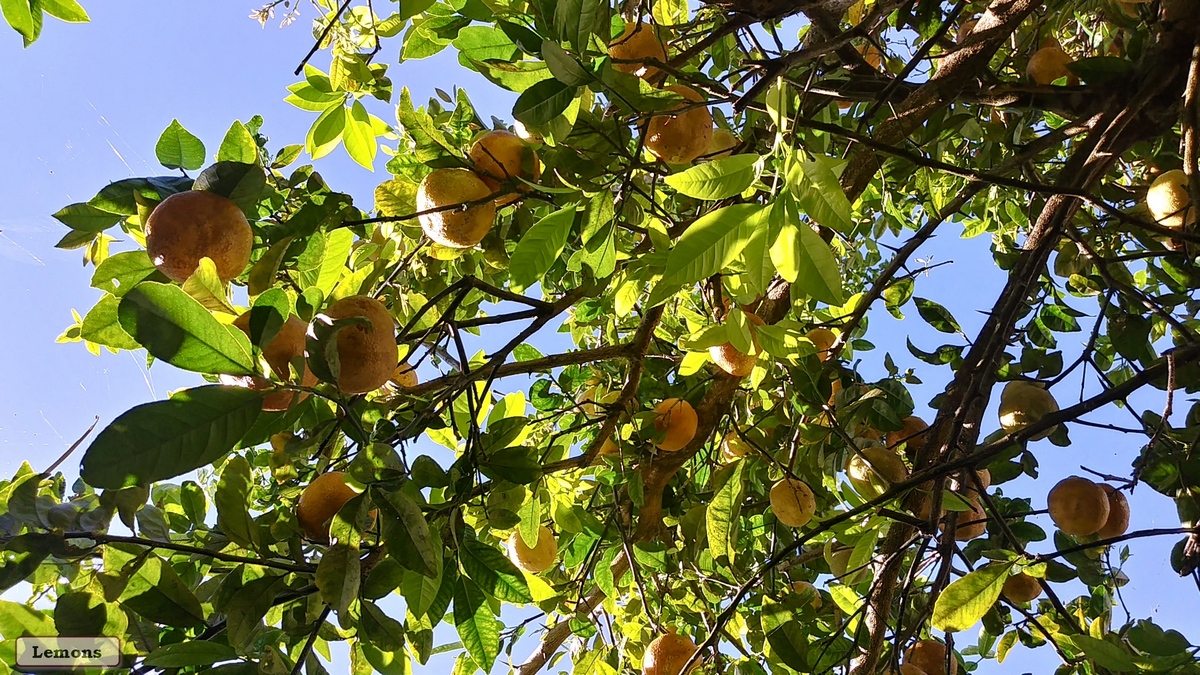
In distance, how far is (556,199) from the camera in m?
0.91

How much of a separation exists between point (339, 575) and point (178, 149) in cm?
59

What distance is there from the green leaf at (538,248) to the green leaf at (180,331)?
307 millimetres

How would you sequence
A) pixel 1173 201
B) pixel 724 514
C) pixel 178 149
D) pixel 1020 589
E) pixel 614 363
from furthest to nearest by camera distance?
pixel 614 363, pixel 1020 589, pixel 1173 201, pixel 724 514, pixel 178 149

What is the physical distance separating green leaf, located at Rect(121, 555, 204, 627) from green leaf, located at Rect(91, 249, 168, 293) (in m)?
0.32

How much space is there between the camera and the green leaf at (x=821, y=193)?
0.58 meters

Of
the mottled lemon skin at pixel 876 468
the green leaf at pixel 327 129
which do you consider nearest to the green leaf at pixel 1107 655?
the mottled lemon skin at pixel 876 468

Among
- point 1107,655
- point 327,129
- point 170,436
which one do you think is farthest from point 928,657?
point 327,129

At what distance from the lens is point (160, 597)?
83cm

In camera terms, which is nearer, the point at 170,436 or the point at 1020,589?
the point at 170,436

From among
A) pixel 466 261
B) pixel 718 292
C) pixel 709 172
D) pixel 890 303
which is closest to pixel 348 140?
pixel 466 261

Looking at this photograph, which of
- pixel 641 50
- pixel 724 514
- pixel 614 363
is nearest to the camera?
pixel 641 50

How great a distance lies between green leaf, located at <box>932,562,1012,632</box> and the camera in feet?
2.96

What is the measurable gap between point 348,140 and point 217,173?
45 centimetres
